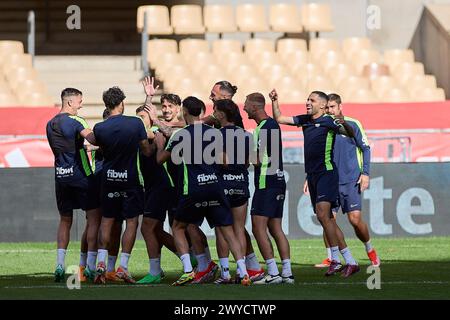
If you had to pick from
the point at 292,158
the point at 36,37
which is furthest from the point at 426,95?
the point at 36,37

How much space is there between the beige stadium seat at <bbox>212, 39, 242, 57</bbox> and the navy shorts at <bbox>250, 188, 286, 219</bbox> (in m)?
15.1

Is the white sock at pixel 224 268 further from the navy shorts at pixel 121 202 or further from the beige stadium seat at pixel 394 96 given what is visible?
the beige stadium seat at pixel 394 96

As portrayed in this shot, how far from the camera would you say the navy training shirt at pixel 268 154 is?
13.0 meters

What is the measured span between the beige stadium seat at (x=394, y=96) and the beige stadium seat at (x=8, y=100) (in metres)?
7.67

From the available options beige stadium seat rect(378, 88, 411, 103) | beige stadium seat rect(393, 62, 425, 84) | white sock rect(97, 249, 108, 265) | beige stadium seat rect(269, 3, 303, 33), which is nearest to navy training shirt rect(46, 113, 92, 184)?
white sock rect(97, 249, 108, 265)

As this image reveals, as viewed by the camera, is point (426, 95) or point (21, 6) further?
point (21, 6)

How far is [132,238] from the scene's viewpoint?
1312 centimetres

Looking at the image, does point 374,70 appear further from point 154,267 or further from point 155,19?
point 154,267

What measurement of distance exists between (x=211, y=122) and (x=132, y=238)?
1503mm

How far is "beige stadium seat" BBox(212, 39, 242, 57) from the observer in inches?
1105

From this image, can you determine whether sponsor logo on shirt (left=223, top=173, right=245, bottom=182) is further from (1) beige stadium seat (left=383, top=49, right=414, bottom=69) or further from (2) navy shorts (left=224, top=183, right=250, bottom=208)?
(1) beige stadium seat (left=383, top=49, right=414, bottom=69)

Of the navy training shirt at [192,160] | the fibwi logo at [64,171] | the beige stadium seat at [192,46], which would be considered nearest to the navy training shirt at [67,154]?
the fibwi logo at [64,171]

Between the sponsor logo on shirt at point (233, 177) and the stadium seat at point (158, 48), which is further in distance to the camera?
the stadium seat at point (158, 48)

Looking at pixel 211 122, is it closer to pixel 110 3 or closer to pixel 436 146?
pixel 436 146
